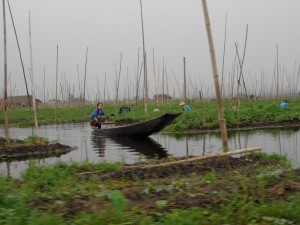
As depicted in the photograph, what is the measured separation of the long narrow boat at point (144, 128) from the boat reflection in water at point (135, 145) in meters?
0.21

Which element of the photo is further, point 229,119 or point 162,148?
point 229,119

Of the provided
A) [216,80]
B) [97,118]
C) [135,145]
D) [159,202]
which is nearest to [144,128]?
[135,145]

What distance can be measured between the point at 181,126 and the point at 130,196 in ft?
37.9

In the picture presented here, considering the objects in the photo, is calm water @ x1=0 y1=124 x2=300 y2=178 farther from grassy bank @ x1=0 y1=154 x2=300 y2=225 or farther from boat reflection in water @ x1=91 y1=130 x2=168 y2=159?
grassy bank @ x1=0 y1=154 x2=300 y2=225

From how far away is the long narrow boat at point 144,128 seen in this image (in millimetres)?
11505

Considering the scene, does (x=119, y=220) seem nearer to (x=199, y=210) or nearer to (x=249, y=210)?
(x=199, y=210)

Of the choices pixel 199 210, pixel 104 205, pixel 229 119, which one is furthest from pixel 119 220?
pixel 229 119

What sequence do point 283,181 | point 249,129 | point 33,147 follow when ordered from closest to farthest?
point 283,181 < point 33,147 < point 249,129

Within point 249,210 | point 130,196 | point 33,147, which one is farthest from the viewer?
point 33,147

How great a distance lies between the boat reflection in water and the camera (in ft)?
31.6

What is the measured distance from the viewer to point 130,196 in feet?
13.1

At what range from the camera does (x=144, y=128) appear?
480 inches

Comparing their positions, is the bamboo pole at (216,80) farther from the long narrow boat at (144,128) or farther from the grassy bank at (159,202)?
the long narrow boat at (144,128)

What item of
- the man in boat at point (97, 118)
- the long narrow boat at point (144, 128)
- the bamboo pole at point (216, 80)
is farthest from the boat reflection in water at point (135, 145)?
the bamboo pole at point (216, 80)
